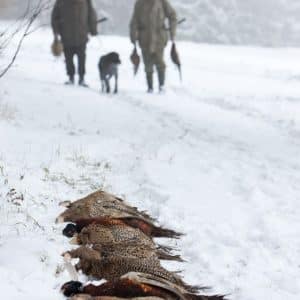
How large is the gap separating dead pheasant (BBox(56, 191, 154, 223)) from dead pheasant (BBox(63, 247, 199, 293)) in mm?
639

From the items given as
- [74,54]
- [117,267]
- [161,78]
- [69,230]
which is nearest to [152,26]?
[161,78]

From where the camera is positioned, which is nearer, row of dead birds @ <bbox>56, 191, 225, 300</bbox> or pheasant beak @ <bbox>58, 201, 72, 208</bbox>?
row of dead birds @ <bbox>56, 191, 225, 300</bbox>

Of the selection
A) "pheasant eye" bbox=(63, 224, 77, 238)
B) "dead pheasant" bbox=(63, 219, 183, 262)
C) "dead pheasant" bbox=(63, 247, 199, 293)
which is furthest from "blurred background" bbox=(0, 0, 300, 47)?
"dead pheasant" bbox=(63, 247, 199, 293)

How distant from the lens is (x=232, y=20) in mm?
45969

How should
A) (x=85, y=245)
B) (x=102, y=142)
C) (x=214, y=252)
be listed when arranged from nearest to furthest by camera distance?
1. (x=85, y=245)
2. (x=214, y=252)
3. (x=102, y=142)

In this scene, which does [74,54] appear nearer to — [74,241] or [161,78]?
[161,78]

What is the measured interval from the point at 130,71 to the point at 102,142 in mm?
12900

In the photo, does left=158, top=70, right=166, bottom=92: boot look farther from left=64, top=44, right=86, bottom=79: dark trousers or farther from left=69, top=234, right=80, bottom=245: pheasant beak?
left=69, top=234, right=80, bottom=245: pheasant beak

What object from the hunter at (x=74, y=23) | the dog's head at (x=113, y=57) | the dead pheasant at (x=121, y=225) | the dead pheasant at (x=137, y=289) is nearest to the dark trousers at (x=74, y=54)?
the hunter at (x=74, y=23)

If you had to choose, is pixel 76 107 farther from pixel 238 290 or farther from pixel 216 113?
pixel 238 290

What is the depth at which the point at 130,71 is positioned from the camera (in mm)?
20312

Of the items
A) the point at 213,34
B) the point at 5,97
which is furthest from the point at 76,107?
the point at 213,34

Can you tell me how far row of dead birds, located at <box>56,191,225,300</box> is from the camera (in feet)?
10.9

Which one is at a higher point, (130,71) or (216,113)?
(216,113)
